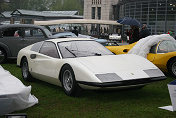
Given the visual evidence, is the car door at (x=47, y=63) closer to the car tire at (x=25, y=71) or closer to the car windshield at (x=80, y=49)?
the car windshield at (x=80, y=49)

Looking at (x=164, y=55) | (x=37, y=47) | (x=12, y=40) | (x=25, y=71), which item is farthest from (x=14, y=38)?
(x=164, y=55)

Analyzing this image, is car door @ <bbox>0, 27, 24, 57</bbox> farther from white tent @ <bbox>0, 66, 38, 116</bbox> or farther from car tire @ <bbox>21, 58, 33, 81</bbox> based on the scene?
white tent @ <bbox>0, 66, 38, 116</bbox>

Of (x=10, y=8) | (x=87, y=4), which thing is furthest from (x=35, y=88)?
(x=10, y=8)

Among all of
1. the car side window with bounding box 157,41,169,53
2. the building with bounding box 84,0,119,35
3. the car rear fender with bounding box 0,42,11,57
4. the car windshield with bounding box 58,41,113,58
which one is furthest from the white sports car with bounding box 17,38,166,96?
the building with bounding box 84,0,119,35

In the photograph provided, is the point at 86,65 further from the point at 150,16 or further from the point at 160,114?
the point at 150,16

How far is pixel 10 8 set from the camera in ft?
412

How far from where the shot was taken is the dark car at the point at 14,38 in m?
13.9

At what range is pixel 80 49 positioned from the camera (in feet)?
26.0

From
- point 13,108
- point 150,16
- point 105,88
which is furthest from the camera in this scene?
point 150,16

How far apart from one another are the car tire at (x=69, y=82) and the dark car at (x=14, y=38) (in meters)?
7.05

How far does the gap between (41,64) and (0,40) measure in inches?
236

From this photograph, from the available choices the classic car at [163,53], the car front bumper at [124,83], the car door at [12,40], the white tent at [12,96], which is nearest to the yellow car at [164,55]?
the classic car at [163,53]

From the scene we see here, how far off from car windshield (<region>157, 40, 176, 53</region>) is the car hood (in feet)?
10.6

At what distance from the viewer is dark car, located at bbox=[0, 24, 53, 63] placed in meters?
13.9
